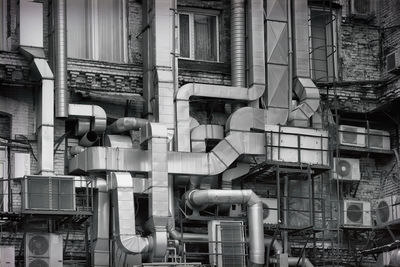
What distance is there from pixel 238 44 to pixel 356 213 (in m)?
6.06

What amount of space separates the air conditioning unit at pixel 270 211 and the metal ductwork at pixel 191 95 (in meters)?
2.86

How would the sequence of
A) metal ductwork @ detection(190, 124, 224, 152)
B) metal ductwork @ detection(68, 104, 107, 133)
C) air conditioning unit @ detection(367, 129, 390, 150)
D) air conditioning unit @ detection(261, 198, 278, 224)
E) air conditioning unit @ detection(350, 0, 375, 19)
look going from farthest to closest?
air conditioning unit @ detection(350, 0, 375, 19), air conditioning unit @ detection(367, 129, 390, 150), air conditioning unit @ detection(261, 198, 278, 224), metal ductwork @ detection(190, 124, 224, 152), metal ductwork @ detection(68, 104, 107, 133)

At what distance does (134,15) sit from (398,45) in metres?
8.10

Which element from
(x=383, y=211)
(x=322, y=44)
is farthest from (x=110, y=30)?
(x=383, y=211)

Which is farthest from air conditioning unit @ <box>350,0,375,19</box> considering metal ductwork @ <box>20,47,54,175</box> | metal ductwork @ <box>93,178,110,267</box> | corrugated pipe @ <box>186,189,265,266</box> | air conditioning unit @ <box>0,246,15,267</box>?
air conditioning unit @ <box>0,246,15,267</box>

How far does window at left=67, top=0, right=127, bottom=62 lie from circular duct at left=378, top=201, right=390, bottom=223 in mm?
8545

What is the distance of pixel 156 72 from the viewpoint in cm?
3547

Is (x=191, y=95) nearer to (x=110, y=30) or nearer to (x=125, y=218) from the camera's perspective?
(x=110, y=30)

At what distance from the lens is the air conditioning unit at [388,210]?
35906 millimetres

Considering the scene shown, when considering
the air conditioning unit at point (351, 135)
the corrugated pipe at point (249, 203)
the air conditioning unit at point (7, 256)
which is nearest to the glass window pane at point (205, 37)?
the air conditioning unit at point (351, 135)

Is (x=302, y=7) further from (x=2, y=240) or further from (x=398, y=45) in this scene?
(x=2, y=240)

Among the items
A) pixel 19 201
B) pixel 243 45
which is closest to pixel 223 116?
pixel 243 45

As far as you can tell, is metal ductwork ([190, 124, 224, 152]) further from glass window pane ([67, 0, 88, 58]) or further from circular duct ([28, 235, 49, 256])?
circular duct ([28, 235, 49, 256])

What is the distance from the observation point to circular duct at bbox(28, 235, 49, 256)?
3306 cm
